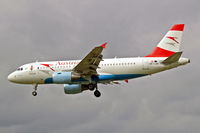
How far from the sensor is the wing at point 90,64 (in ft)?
172

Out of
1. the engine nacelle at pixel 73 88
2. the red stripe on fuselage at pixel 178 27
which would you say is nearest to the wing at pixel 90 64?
the engine nacelle at pixel 73 88

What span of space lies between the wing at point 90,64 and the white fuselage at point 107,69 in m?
1.03

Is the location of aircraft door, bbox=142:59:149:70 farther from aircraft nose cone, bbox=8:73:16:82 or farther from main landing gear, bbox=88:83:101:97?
aircraft nose cone, bbox=8:73:16:82

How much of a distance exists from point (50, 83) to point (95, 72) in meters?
6.07

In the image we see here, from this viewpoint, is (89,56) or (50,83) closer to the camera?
(89,56)

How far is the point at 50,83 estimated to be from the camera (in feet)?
189

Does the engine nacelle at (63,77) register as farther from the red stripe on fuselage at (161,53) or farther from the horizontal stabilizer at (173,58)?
the horizontal stabilizer at (173,58)

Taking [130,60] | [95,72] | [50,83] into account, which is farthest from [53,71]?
[130,60]

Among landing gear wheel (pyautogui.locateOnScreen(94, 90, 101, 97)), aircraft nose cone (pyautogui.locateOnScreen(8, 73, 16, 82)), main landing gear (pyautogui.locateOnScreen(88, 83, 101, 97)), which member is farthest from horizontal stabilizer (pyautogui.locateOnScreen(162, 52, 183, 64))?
aircraft nose cone (pyautogui.locateOnScreen(8, 73, 16, 82))

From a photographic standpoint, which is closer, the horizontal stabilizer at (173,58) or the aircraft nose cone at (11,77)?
the horizontal stabilizer at (173,58)

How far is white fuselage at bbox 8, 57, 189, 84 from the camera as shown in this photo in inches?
2160

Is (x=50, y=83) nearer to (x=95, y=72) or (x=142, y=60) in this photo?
(x=95, y=72)

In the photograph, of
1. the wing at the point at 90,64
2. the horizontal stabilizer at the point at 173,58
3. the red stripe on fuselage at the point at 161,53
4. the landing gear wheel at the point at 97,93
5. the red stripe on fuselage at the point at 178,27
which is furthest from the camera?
the landing gear wheel at the point at 97,93

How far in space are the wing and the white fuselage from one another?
1.03m
